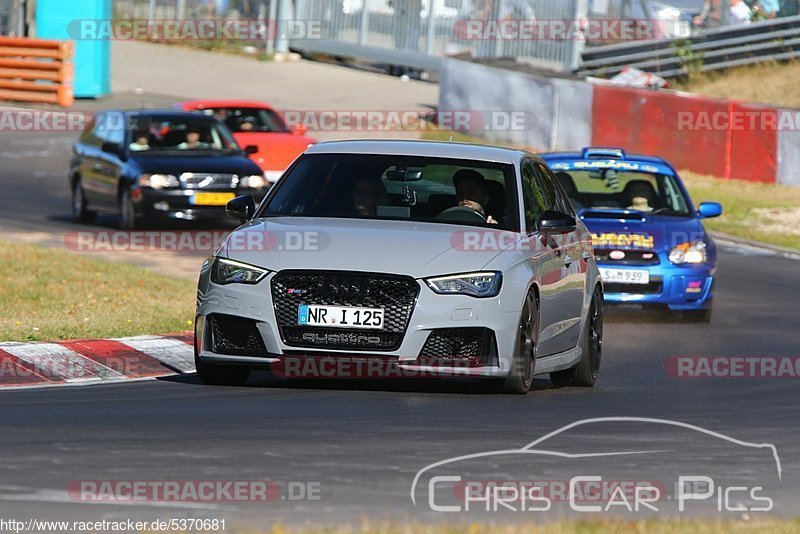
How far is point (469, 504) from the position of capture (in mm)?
6543

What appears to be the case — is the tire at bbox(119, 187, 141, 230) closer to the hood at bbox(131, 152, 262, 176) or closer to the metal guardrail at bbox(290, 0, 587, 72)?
the hood at bbox(131, 152, 262, 176)

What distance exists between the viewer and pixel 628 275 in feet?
50.7

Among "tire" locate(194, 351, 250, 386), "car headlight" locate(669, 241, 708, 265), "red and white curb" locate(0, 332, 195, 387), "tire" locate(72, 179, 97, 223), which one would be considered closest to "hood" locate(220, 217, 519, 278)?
"tire" locate(194, 351, 250, 386)

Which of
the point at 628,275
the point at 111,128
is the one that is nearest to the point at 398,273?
the point at 628,275

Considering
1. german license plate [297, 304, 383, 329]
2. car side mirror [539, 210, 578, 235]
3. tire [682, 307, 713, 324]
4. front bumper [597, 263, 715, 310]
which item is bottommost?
tire [682, 307, 713, 324]

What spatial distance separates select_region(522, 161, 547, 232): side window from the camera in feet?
34.1

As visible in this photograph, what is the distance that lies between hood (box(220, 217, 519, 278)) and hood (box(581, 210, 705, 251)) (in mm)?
5631

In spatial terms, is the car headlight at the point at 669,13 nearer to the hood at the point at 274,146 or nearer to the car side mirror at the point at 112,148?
the hood at the point at 274,146

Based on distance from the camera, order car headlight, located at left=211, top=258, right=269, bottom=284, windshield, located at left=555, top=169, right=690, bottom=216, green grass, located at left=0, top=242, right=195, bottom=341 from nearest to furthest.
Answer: car headlight, located at left=211, top=258, right=269, bottom=284 < green grass, located at left=0, top=242, right=195, bottom=341 < windshield, located at left=555, top=169, right=690, bottom=216

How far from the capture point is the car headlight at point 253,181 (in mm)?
21188

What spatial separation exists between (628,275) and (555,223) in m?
5.37

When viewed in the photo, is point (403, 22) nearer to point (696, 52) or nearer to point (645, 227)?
point (696, 52)

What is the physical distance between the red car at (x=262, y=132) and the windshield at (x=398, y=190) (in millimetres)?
13040

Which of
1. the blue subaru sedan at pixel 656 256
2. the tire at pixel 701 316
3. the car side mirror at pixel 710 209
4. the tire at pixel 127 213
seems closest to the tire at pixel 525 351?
the blue subaru sedan at pixel 656 256
